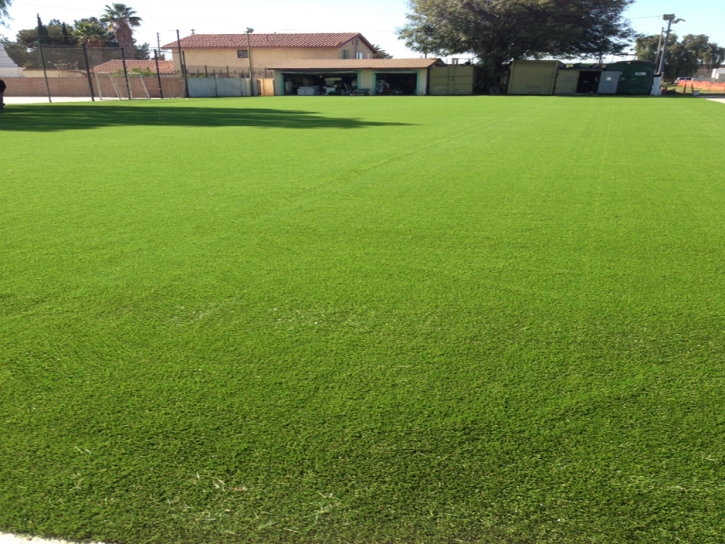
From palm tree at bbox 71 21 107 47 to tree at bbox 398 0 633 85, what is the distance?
122ft

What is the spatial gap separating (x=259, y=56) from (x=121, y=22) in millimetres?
23574

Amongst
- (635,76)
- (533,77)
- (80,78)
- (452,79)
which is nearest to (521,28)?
(533,77)

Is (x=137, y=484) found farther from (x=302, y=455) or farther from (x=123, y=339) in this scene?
(x=123, y=339)

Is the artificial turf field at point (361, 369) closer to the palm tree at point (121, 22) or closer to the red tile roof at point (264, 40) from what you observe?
the red tile roof at point (264, 40)

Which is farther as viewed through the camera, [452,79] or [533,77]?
[452,79]

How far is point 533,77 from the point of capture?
41.7 meters

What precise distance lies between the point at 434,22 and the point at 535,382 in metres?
48.3

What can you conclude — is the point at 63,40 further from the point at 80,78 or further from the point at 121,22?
the point at 80,78

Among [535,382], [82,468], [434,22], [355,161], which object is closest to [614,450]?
[535,382]

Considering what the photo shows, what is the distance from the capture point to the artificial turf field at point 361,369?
1.74m

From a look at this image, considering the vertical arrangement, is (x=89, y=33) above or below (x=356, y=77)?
above

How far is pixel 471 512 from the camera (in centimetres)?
173

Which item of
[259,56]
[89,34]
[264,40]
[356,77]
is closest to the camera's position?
[356,77]

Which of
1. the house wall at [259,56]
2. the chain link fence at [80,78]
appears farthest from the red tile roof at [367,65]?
the chain link fence at [80,78]
